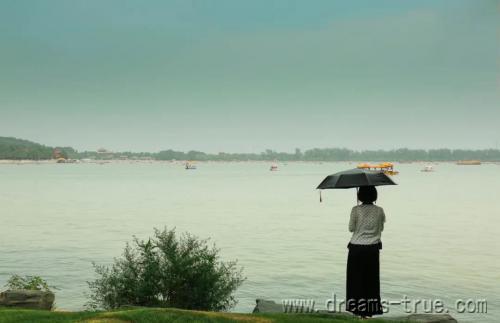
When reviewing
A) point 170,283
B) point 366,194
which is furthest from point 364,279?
point 170,283

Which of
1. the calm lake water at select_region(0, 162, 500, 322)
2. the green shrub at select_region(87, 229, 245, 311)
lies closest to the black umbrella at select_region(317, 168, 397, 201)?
the green shrub at select_region(87, 229, 245, 311)

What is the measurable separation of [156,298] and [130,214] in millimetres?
48466

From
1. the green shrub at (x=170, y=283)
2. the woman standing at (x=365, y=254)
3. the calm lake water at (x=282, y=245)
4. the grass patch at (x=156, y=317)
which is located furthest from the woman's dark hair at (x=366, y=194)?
the calm lake water at (x=282, y=245)

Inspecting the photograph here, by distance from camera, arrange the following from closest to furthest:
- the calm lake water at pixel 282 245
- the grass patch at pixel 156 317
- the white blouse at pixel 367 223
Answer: the grass patch at pixel 156 317, the white blouse at pixel 367 223, the calm lake water at pixel 282 245

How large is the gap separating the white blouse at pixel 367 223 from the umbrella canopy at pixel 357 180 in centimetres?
42

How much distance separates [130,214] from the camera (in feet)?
205

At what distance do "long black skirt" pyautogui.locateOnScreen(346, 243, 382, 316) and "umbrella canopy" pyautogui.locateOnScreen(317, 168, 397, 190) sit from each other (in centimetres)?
114

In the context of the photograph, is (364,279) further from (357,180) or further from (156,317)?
(156,317)

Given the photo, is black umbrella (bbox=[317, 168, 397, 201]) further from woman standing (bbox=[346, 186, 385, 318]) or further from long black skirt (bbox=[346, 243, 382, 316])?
long black skirt (bbox=[346, 243, 382, 316])

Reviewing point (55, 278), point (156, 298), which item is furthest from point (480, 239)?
point (156, 298)

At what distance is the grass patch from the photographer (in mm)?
10438

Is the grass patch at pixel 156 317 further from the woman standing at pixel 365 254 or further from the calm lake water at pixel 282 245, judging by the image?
the calm lake water at pixel 282 245

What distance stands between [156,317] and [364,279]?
3.82 metres

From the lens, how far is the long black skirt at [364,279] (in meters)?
11.4
